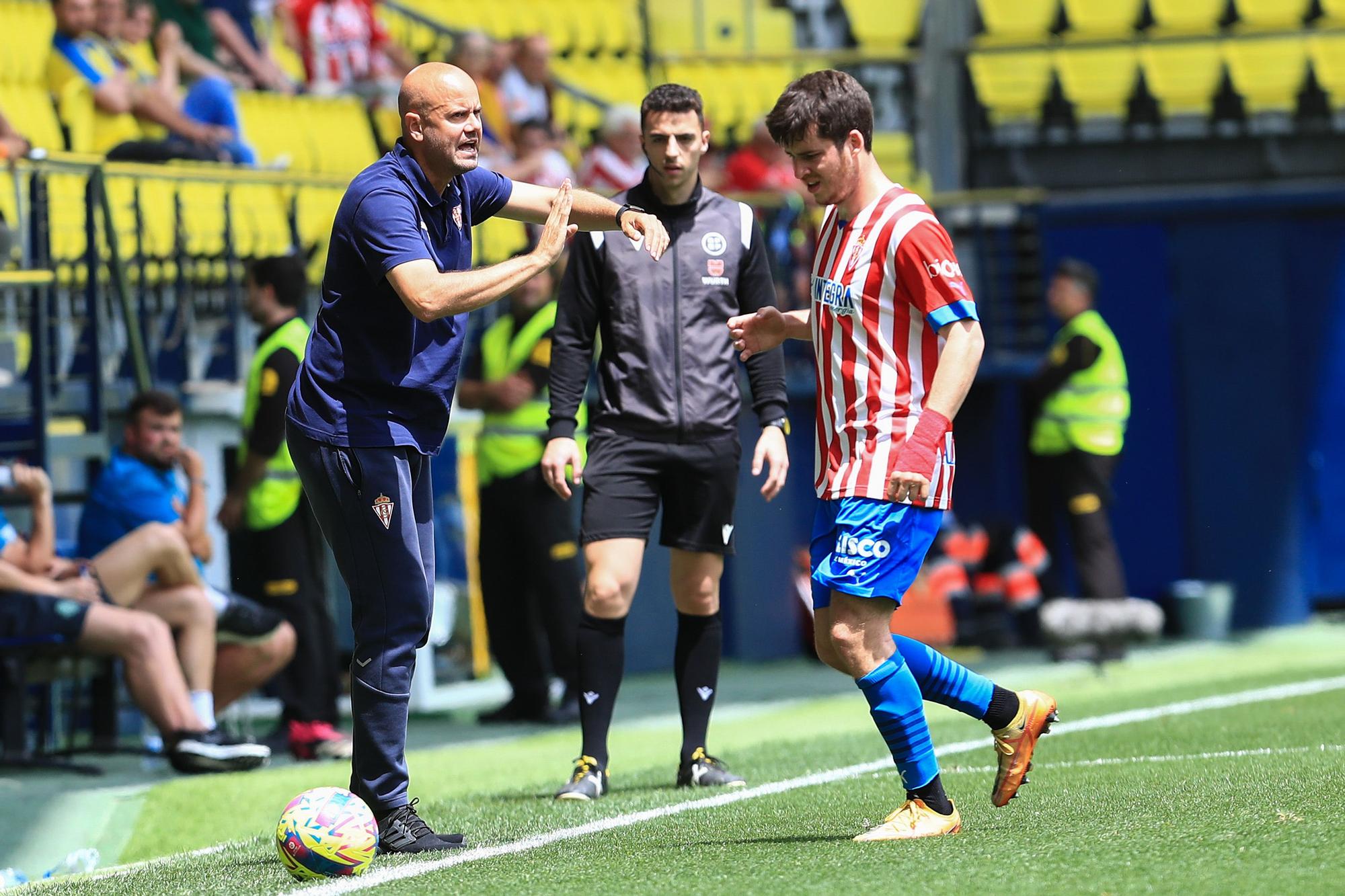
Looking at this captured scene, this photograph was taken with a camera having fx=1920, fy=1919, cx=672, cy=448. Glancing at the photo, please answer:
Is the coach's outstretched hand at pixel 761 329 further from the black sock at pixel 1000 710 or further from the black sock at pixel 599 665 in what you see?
Result: the black sock at pixel 599 665

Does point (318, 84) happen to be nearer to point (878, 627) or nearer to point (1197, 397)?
point (1197, 397)

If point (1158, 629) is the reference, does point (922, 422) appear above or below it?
above

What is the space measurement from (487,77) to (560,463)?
27.3 ft

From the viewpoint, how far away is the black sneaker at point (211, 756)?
8086mm

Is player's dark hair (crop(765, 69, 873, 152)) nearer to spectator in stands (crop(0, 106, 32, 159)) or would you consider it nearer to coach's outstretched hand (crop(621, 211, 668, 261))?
coach's outstretched hand (crop(621, 211, 668, 261))

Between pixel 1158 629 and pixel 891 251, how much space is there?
7129 mm

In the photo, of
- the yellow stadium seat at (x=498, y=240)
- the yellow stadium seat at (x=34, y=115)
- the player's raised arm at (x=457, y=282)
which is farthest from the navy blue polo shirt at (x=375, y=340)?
the yellow stadium seat at (x=34, y=115)

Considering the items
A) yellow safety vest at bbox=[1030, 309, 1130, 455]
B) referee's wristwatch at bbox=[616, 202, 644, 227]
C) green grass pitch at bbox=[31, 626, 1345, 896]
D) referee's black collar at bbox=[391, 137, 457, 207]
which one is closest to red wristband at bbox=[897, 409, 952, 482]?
green grass pitch at bbox=[31, 626, 1345, 896]

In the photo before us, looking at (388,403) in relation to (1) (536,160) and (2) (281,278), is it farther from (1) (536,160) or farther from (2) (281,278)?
(1) (536,160)

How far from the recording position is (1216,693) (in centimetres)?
912

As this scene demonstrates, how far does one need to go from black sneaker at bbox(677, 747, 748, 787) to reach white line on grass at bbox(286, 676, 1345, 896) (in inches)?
5.0

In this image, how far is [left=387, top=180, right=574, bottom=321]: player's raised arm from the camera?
4840 millimetres

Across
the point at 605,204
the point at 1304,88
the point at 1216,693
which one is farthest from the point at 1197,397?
the point at 605,204

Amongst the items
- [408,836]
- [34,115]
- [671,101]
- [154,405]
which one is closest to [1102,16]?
[34,115]
